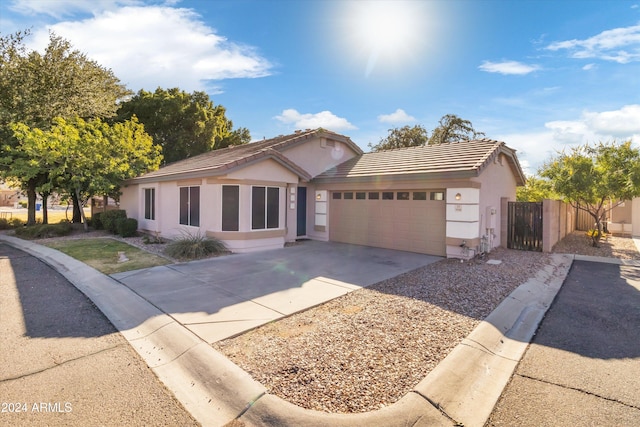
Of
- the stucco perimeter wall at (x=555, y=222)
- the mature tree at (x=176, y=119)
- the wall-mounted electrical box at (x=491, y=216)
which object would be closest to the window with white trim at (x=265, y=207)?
the wall-mounted electrical box at (x=491, y=216)

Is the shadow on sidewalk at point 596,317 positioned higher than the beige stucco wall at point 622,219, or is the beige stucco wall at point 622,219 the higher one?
the beige stucco wall at point 622,219

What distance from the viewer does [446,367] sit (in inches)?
151

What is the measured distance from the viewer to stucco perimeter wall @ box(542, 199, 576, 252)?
1149 centimetres

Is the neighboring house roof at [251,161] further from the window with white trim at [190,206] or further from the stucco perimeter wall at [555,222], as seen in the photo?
the stucco perimeter wall at [555,222]

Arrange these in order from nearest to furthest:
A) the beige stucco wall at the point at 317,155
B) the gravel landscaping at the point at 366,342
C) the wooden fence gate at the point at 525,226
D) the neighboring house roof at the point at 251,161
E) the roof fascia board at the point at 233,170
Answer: the gravel landscaping at the point at 366,342
the roof fascia board at the point at 233,170
the neighboring house roof at the point at 251,161
the wooden fence gate at the point at 525,226
the beige stucco wall at the point at 317,155

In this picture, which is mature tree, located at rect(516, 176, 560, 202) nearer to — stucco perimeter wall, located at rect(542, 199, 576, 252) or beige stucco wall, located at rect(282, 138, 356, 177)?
stucco perimeter wall, located at rect(542, 199, 576, 252)

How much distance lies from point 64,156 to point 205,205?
941 centimetres

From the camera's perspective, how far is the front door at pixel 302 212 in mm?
14648

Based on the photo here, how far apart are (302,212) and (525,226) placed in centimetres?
903

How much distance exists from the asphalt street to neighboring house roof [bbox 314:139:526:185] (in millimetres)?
9290

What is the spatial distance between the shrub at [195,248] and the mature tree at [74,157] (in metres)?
8.37

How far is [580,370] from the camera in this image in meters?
4.00

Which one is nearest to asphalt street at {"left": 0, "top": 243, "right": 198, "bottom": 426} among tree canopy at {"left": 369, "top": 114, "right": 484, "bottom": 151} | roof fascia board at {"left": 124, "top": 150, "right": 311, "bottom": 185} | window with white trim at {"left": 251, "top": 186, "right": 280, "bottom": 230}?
roof fascia board at {"left": 124, "top": 150, "right": 311, "bottom": 185}

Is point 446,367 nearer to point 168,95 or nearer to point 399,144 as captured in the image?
point 168,95
